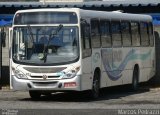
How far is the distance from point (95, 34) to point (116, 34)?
6.83 ft

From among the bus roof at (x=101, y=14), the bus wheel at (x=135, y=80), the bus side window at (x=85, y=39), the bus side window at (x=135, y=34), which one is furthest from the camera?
the bus wheel at (x=135, y=80)

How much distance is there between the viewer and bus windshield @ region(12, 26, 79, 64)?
62.5 ft

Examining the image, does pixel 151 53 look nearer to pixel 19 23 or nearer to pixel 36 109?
pixel 19 23

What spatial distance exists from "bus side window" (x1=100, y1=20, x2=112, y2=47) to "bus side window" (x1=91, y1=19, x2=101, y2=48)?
381 mm

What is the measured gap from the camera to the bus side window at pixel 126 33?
76.4 ft

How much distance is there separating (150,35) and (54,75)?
27.9 feet

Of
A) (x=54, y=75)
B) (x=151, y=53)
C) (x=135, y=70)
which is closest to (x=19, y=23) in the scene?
(x=54, y=75)

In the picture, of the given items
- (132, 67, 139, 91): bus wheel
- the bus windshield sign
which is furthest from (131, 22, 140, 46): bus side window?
the bus windshield sign

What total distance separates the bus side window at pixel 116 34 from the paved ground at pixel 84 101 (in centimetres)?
197

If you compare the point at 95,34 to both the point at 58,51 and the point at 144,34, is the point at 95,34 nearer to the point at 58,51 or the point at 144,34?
the point at 58,51

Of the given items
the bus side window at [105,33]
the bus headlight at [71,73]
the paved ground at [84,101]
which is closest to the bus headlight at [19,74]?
the paved ground at [84,101]

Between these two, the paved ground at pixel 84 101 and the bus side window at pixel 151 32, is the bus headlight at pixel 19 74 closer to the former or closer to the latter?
the paved ground at pixel 84 101

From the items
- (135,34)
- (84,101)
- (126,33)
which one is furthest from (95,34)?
(135,34)

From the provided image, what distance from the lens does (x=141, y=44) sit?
25438 mm
